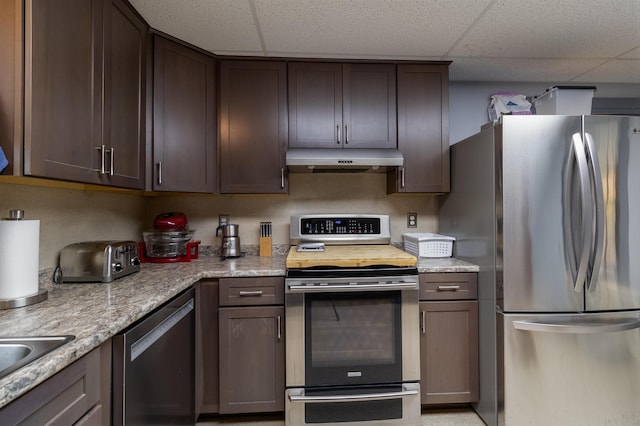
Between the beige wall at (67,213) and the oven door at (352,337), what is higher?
the beige wall at (67,213)

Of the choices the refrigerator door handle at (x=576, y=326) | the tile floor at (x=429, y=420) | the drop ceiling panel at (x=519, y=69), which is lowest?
the tile floor at (x=429, y=420)

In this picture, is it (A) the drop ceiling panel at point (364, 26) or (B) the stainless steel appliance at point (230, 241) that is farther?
(B) the stainless steel appliance at point (230, 241)

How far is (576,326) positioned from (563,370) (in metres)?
0.26

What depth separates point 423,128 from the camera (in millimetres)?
2232

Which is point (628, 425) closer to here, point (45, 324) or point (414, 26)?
point (414, 26)

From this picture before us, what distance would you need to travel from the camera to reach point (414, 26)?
1770 mm

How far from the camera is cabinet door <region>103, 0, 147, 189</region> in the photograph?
4.61ft

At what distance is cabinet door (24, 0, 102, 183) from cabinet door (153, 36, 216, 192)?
1.69 feet

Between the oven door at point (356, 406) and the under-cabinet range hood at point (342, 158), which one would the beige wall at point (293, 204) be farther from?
the oven door at point (356, 406)

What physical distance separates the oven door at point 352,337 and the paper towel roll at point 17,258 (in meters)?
1.12

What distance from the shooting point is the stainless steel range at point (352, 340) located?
1.75m

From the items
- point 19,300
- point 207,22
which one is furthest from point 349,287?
point 207,22

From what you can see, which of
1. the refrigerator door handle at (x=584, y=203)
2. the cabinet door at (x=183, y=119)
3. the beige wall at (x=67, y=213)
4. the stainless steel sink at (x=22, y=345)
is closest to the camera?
the stainless steel sink at (x=22, y=345)

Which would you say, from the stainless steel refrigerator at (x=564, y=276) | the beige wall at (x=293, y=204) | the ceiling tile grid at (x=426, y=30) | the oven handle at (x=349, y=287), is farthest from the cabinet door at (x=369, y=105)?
the oven handle at (x=349, y=287)
